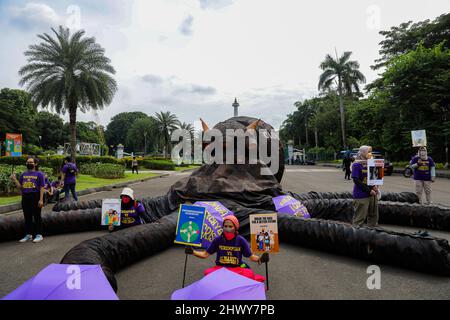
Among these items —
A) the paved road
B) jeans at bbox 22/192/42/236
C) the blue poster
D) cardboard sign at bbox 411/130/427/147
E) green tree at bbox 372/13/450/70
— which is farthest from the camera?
green tree at bbox 372/13/450/70

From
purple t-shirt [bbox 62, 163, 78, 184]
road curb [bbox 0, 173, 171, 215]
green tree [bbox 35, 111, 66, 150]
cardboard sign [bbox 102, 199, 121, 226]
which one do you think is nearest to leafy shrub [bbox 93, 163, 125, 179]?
road curb [bbox 0, 173, 171, 215]

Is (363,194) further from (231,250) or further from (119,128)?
(119,128)

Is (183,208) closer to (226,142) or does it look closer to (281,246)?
(281,246)

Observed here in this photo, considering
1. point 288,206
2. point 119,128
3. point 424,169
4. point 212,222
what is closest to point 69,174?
point 212,222

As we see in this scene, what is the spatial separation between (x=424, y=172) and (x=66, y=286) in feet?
31.4

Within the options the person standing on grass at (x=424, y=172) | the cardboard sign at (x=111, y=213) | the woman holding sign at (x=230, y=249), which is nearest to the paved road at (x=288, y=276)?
the woman holding sign at (x=230, y=249)

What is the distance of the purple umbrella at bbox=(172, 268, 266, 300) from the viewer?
112 inches

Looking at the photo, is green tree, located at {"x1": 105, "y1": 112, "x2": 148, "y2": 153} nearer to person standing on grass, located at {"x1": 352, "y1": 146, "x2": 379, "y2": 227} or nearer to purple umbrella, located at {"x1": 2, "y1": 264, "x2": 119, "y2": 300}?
person standing on grass, located at {"x1": 352, "y1": 146, "x2": 379, "y2": 227}

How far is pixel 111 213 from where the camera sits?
6.07 m

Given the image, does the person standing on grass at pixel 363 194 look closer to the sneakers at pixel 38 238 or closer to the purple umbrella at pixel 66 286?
the purple umbrella at pixel 66 286

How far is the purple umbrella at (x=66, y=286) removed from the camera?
2834mm

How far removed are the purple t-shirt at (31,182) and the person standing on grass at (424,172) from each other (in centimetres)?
967

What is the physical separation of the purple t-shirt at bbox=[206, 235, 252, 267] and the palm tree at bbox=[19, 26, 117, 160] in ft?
70.5

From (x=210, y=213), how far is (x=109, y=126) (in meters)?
118
